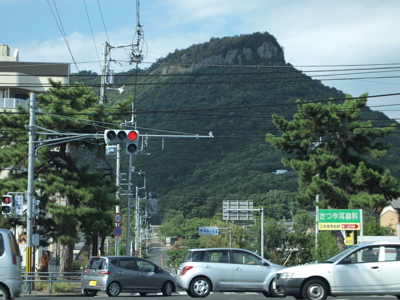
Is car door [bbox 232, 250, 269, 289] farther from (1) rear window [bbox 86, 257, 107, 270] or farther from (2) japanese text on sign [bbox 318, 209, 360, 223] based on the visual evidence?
(2) japanese text on sign [bbox 318, 209, 360, 223]

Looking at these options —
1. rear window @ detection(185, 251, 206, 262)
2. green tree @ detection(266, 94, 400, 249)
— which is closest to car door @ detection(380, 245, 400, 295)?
rear window @ detection(185, 251, 206, 262)

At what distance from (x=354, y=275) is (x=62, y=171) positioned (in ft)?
59.4

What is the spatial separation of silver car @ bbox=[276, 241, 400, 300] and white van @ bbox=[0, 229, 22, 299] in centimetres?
723

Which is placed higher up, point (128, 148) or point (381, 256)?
point (128, 148)

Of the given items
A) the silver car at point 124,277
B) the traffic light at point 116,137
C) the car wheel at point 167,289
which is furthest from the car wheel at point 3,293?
the car wheel at point 167,289

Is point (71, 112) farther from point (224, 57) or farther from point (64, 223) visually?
point (224, 57)

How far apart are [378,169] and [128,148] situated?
62.7 ft

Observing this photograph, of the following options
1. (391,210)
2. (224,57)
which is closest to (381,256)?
(391,210)

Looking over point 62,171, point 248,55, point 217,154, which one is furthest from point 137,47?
point 248,55

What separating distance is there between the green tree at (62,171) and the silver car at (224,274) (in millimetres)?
10748

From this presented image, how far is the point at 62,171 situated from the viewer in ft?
98.4

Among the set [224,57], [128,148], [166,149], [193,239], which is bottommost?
[193,239]

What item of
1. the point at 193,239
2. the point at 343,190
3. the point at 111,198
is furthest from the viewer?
the point at 193,239

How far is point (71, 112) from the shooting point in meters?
29.9
